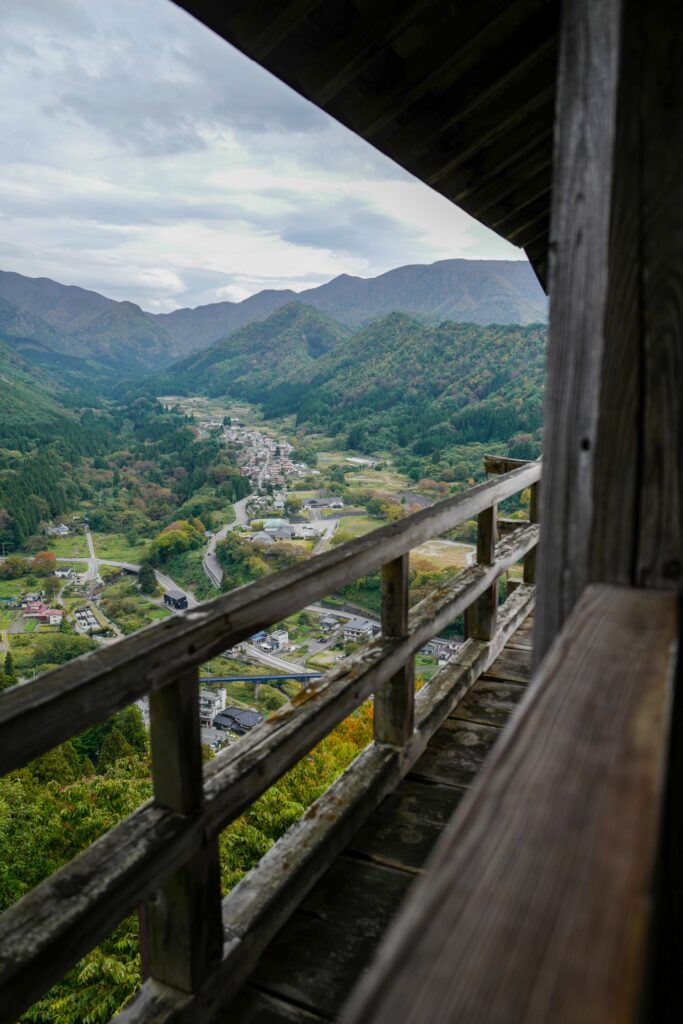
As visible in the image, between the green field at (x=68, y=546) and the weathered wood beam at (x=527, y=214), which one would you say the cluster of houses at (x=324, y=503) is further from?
the weathered wood beam at (x=527, y=214)

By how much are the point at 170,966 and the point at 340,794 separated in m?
0.73

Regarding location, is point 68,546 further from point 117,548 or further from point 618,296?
point 618,296

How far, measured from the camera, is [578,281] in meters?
0.89

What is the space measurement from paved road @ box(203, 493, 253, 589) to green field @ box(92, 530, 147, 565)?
557 centimetres

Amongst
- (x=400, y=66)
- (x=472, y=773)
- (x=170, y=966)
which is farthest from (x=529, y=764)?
(x=472, y=773)

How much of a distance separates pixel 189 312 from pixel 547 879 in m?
191

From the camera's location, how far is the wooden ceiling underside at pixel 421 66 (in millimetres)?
1285

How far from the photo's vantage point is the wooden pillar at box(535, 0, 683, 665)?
2.70 ft

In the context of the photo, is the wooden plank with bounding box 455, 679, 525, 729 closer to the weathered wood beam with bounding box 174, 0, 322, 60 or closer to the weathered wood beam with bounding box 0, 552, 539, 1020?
the weathered wood beam with bounding box 0, 552, 539, 1020

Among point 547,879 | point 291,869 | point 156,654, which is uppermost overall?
point 547,879

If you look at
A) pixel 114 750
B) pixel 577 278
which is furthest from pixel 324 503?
pixel 577 278

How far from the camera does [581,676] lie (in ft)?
2.09

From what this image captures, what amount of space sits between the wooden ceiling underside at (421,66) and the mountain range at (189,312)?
98.9 meters

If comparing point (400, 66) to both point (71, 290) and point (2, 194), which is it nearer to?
point (2, 194)
